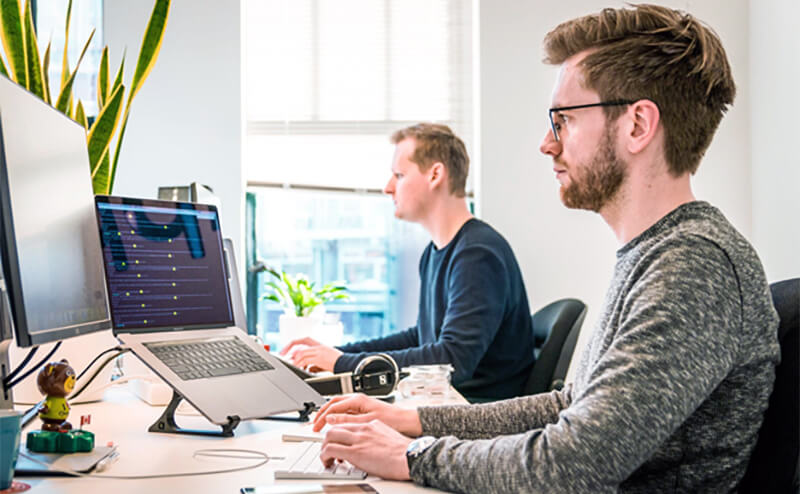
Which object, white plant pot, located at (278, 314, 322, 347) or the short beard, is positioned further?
white plant pot, located at (278, 314, 322, 347)

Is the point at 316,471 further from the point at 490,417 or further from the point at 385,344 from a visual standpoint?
the point at 385,344

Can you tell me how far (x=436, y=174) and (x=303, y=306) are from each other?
1.14m

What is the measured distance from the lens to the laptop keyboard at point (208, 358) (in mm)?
1268

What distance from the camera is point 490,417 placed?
1.24 metres

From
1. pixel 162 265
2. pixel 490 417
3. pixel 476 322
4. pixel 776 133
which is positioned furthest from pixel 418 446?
pixel 776 133

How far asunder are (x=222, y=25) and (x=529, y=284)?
1.90 meters

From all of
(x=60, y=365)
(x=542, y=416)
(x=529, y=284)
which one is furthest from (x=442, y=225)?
(x=60, y=365)

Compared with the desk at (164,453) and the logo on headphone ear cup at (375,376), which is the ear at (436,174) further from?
the desk at (164,453)

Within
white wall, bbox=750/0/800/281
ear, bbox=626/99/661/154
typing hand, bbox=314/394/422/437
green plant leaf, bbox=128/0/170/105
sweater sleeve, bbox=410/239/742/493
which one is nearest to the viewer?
sweater sleeve, bbox=410/239/742/493

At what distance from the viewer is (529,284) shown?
3.39 metres

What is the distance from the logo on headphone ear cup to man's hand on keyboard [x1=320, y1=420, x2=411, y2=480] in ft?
1.95

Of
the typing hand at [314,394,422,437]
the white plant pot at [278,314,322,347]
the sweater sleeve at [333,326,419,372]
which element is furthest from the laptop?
the white plant pot at [278,314,322,347]

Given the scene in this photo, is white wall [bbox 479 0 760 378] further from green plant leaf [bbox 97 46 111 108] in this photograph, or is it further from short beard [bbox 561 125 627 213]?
short beard [bbox 561 125 627 213]

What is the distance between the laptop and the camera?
1.26 metres
